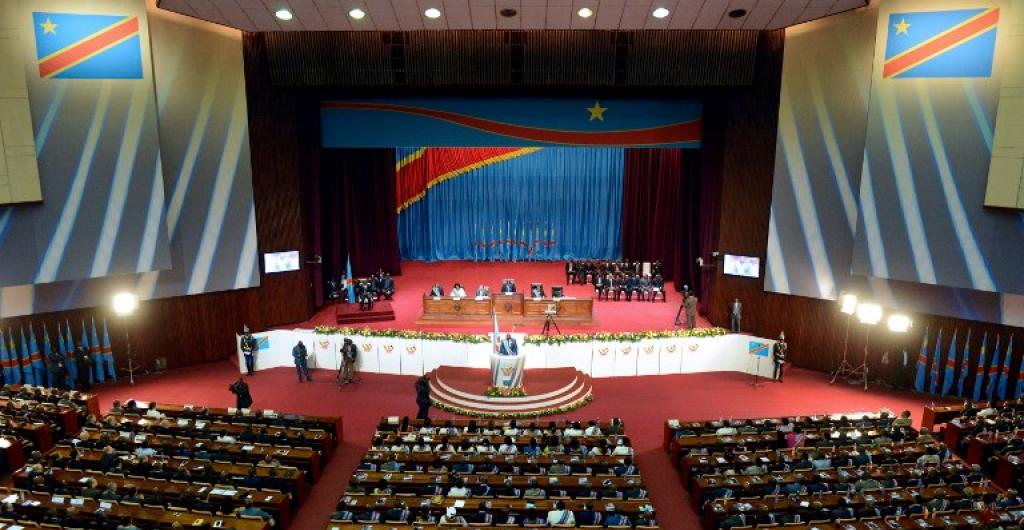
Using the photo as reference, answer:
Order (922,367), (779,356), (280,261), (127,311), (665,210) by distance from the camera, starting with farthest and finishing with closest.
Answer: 1. (665,210)
2. (280,261)
3. (779,356)
4. (127,311)
5. (922,367)

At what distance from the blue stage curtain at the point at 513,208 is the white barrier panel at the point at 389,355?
43.8 ft

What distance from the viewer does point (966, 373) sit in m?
17.2

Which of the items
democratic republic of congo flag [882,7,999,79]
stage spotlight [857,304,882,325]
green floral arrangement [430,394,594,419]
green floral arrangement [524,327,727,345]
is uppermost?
democratic republic of congo flag [882,7,999,79]

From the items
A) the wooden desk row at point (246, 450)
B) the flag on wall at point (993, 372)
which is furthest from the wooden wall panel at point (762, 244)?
the wooden desk row at point (246, 450)

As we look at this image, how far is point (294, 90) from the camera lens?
20.9 meters

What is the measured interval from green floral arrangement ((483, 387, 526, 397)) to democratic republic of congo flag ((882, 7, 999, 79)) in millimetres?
11804

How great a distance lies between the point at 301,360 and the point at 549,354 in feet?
21.7

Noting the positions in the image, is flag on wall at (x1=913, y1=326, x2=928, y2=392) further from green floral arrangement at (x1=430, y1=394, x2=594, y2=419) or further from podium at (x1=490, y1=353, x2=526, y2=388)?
podium at (x1=490, y1=353, x2=526, y2=388)

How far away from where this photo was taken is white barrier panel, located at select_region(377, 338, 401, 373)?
18641 mm

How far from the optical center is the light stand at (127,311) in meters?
17.9

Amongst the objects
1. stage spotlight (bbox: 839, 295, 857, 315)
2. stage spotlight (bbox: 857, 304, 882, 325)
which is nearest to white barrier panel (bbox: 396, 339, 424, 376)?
stage spotlight (bbox: 839, 295, 857, 315)

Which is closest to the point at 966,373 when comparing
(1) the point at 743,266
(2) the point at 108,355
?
(1) the point at 743,266

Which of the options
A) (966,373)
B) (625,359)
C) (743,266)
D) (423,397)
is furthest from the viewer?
(743,266)

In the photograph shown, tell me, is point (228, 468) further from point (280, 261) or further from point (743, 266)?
point (743, 266)
